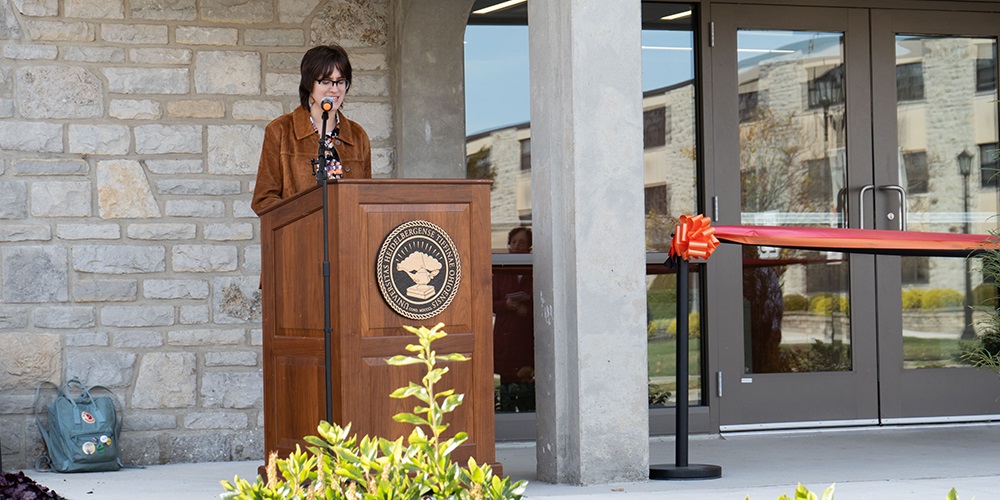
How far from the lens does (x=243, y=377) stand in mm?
5473

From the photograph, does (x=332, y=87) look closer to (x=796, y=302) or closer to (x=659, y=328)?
(x=659, y=328)

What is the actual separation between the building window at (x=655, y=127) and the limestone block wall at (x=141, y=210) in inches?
70.0

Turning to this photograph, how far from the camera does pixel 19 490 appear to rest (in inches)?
148

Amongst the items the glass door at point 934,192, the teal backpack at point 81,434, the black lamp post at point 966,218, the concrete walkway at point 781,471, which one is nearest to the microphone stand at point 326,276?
the concrete walkway at point 781,471

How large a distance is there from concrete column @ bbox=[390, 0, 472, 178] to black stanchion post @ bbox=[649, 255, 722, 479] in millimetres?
1615

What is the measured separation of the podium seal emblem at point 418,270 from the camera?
12.1 feet

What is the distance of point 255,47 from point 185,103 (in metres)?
0.41

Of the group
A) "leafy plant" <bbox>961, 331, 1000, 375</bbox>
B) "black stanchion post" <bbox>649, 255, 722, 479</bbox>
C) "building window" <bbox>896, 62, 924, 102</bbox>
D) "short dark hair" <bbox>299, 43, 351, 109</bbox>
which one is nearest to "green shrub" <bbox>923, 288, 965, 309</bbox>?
"leafy plant" <bbox>961, 331, 1000, 375</bbox>

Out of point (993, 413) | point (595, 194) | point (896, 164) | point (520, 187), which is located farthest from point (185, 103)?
point (993, 413)

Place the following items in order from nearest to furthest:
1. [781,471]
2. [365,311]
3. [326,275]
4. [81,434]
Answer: [326,275] → [365,311] → [781,471] → [81,434]

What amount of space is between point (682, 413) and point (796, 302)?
2.06 metres

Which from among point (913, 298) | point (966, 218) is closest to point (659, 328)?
point (913, 298)

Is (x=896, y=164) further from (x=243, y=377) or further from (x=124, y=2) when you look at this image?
(x=124, y=2)

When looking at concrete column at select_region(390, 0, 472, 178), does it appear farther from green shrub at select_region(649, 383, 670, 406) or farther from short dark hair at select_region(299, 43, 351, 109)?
short dark hair at select_region(299, 43, 351, 109)
